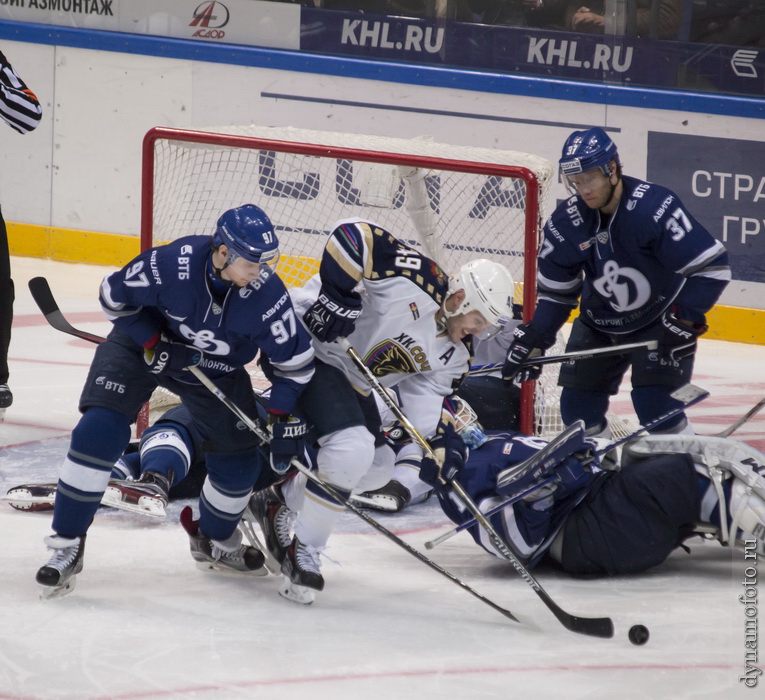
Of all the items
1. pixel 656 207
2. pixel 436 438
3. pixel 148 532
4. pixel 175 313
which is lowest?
pixel 148 532

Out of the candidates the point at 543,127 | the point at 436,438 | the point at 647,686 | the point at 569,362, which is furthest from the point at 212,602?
the point at 543,127

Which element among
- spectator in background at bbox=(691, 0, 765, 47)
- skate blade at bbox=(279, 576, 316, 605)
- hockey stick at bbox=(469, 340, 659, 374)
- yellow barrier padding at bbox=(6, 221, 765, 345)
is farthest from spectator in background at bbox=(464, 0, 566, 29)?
skate blade at bbox=(279, 576, 316, 605)

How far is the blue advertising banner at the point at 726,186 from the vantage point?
20.1ft

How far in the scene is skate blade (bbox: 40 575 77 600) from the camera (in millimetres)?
2777

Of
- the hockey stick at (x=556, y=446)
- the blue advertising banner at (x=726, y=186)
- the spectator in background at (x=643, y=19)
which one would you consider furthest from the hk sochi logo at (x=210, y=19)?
the hockey stick at (x=556, y=446)

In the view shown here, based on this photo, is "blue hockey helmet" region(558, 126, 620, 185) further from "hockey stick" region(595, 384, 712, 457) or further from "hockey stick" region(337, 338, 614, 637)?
"hockey stick" region(337, 338, 614, 637)

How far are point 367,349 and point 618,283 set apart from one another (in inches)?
32.9

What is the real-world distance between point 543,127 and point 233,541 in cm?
403

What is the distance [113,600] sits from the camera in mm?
2820

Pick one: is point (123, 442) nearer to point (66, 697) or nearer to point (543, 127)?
point (66, 697)

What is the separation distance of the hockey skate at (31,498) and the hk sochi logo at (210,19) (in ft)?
13.5

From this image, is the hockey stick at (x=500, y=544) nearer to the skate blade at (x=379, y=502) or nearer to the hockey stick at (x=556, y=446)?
the hockey stick at (x=556, y=446)

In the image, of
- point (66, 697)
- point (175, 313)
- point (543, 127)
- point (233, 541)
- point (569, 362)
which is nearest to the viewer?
point (66, 697)

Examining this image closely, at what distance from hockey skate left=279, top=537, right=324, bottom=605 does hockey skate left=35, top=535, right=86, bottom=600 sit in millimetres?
490
